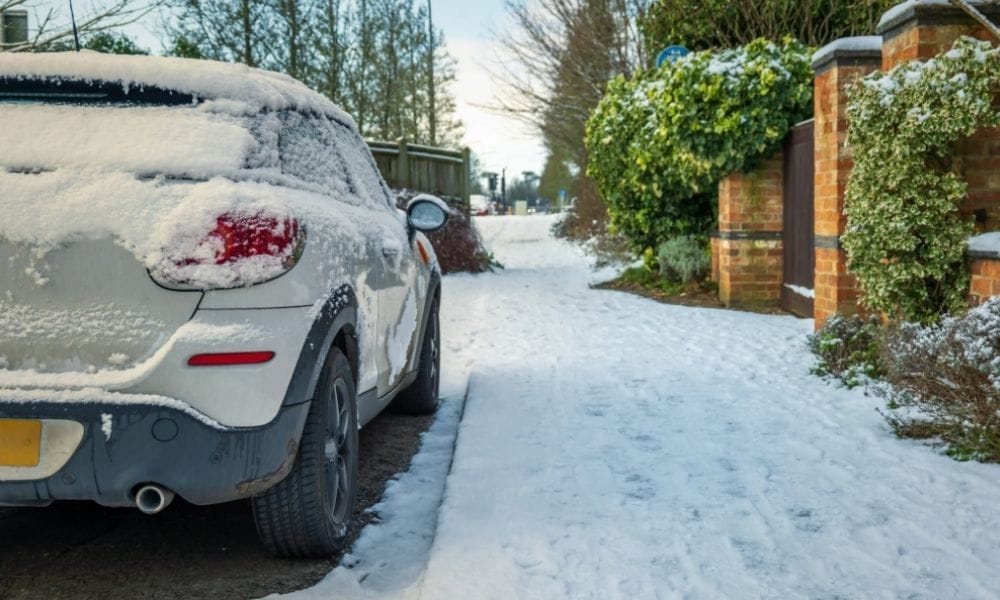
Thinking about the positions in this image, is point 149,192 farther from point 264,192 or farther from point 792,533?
point 792,533

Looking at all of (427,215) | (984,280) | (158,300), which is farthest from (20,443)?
(984,280)

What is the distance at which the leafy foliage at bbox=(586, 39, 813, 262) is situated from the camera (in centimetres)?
1011

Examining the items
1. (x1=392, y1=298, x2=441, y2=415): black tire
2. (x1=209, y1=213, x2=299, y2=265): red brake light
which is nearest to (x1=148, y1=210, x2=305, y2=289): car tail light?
(x1=209, y1=213, x2=299, y2=265): red brake light

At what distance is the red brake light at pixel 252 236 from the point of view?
280 centimetres

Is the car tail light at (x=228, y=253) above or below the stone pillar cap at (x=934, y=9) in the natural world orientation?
below

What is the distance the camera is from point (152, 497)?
9.30 feet

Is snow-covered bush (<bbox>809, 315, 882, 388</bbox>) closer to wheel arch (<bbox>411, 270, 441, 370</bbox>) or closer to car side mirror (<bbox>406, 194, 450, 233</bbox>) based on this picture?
wheel arch (<bbox>411, 270, 441, 370</bbox>)

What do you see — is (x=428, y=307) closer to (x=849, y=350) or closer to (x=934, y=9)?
(x=849, y=350)

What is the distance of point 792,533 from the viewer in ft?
11.6

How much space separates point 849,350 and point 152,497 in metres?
5.09

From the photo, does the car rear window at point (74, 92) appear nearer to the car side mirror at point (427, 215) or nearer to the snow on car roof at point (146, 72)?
the snow on car roof at point (146, 72)

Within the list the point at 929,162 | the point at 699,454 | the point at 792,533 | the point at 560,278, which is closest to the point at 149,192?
the point at 792,533

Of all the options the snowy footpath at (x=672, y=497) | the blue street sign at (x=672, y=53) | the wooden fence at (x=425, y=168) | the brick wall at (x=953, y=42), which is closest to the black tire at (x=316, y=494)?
the snowy footpath at (x=672, y=497)

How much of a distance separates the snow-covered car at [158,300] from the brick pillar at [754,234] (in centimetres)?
807
